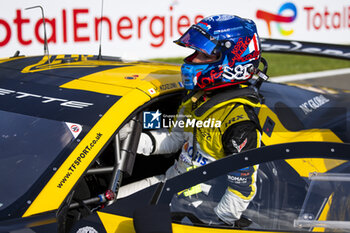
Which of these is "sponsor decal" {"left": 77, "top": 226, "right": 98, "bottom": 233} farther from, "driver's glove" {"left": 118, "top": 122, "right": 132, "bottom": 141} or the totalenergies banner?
the totalenergies banner

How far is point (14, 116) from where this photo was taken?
2.32 meters

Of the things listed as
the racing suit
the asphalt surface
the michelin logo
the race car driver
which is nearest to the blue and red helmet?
the race car driver

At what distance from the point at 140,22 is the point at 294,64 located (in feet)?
11.2

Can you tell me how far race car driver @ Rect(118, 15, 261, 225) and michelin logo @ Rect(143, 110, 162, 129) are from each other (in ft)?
0.19

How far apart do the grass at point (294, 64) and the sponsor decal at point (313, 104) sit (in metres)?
6.33

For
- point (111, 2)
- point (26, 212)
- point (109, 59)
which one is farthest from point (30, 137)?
point (111, 2)

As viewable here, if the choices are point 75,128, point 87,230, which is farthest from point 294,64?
point 87,230

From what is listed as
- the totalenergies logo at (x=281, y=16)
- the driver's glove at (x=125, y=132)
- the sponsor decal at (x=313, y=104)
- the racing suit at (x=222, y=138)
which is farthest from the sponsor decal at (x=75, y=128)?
the totalenergies logo at (x=281, y=16)

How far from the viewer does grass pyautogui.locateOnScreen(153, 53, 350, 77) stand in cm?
1000

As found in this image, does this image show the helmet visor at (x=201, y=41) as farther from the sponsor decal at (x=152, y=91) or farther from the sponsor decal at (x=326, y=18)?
the sponsor decal at (x=326, y=18)

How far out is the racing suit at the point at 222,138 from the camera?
78.2 inches

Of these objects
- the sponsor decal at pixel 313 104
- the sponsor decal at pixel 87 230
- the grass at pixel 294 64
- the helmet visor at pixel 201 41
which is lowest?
the grass at pixel 294 64

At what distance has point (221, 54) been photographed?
2658mm

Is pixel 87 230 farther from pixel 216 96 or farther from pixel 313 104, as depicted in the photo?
pixel 313 104
